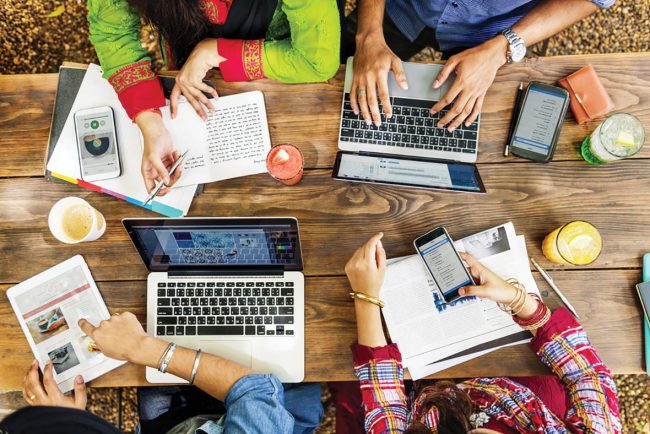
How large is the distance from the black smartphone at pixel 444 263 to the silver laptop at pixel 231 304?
0.34 meters

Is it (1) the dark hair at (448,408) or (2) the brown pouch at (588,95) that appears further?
(2) the brown pouch at (588,95)

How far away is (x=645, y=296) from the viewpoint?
3.94ft

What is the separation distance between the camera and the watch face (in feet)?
4.20

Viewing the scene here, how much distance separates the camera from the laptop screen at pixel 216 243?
1.12 meters

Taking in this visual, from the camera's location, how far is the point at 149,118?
126 centimetres

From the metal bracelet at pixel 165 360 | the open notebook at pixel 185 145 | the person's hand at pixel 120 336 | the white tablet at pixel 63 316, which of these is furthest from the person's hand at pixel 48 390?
the open notebook at pixel 185 145

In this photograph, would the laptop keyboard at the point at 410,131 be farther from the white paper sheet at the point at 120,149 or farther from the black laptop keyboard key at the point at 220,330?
the black laptop keyboard key at the point at 220,330

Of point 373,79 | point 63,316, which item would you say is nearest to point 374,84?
point 373,79

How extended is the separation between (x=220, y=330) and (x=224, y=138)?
20.5 inches

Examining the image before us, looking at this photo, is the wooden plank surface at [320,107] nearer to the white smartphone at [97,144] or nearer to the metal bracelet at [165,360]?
the white smartphone at [97,144]

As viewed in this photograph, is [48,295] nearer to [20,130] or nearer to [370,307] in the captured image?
[20,130]

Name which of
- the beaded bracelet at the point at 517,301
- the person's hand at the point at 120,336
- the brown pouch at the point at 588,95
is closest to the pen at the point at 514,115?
→ the brown pouch at the point at 588,95

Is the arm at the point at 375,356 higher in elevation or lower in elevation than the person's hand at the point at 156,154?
lower

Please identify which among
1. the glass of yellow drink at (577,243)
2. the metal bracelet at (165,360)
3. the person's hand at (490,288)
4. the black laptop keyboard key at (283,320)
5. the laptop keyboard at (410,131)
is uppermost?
the laptop keyboard at (410,131)
